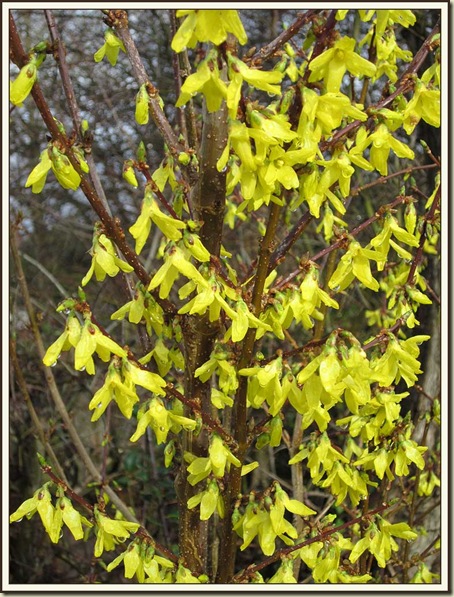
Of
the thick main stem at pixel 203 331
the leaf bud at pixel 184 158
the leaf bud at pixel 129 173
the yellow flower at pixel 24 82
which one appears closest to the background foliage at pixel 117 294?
the thick main stem at pixel 203 331

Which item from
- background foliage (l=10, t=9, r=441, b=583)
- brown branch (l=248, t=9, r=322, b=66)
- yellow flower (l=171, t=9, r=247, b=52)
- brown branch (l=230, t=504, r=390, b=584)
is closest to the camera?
yellow flower (l=171, t=9, r=247, b=52)

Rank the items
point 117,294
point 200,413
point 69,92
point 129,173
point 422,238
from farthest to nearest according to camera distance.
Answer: point 117,294
point 422,238
point 69,92
point 200,413
point 129,173

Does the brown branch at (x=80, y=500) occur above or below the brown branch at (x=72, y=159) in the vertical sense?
below

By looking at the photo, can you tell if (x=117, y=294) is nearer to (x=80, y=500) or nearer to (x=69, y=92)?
(x=69, y=92)

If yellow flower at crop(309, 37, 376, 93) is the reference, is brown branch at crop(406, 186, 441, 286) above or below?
below

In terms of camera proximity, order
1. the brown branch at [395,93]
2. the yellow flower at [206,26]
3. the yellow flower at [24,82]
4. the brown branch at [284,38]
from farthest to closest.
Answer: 1. the brown branch at [395,93]
2. the brown branch at [284,38]
3. the yellow flower at [24,82]
4. the yellow flower at [206,26]

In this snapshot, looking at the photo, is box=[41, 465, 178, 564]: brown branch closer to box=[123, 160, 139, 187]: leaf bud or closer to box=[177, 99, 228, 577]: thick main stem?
box=[177, 99, 228, 577]: thick main stem

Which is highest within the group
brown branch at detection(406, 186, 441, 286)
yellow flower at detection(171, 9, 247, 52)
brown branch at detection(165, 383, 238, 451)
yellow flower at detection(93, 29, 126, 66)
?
yellow flower at detection(93, 29, 126, 66)

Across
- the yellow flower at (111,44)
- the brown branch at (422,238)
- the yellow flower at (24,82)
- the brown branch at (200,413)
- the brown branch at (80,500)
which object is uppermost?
the yellow flower at (111,44)

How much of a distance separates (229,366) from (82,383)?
2584 millimetres

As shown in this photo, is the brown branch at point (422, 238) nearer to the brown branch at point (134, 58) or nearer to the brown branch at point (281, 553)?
the brown branch at point (281, 553)

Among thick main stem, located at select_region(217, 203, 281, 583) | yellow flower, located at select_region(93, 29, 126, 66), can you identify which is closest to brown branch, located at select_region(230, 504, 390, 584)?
thick main stem, located at select_region(217, 203, 281, 583)

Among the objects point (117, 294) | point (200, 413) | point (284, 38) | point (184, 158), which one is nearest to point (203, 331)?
point (200, 413)

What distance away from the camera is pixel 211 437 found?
58.5 inches
